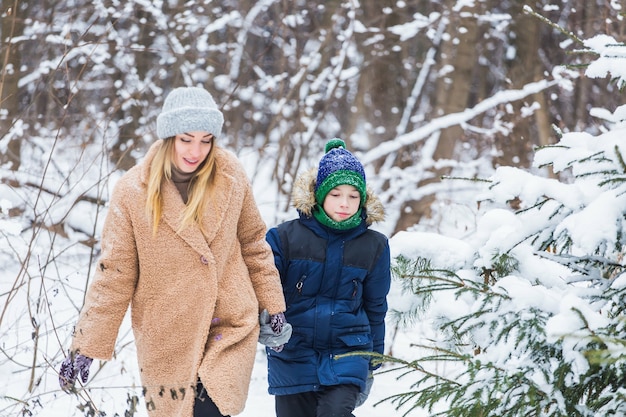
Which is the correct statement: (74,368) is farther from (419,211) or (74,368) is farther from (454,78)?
(454,78)

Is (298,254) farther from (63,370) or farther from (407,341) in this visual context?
(407,341)

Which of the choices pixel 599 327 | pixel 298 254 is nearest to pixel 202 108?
pixel 298 254

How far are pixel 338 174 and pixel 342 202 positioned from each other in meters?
0.14

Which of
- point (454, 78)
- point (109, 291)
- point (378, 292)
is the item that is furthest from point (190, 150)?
point (454, 78)

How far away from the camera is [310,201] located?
357 cm

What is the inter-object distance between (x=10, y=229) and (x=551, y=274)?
2302 mm

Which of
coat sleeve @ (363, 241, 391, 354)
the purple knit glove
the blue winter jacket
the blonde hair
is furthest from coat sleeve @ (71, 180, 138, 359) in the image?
coat sleeve @ (363, 241, 391, 354)


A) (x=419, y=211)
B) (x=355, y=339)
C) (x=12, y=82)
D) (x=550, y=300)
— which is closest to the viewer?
(x=550, y=300)

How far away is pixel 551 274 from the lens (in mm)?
2432

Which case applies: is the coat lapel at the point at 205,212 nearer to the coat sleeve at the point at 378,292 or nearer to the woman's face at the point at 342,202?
the woman's face at the point at 342,202

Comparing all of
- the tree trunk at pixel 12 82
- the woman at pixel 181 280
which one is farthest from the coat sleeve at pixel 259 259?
the tree trunk at pixel 12 82

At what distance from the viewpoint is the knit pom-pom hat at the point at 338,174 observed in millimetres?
3533

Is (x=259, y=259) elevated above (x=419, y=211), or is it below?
above

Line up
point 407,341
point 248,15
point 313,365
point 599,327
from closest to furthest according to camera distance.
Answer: point 599,327 → point 313,365 → point 407,341 → point 248,15
